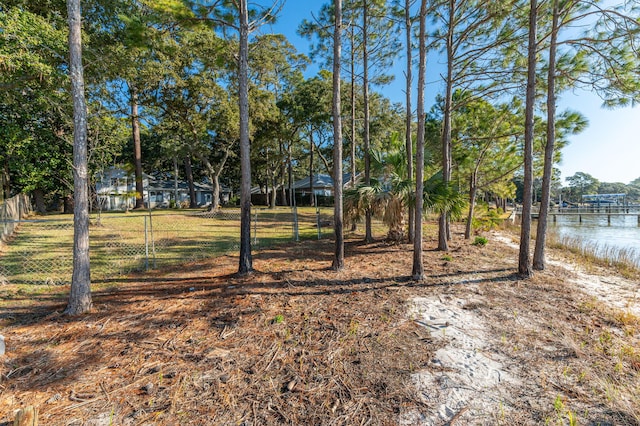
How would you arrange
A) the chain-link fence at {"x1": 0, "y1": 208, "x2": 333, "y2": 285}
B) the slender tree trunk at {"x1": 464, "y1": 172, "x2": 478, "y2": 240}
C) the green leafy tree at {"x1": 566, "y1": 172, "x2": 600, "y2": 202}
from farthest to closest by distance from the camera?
the green leafy tree at {"x1": 566, "y1": 172, "x2": 600, "y2": 202}, the slender tree trunk at {"x1": 464, "y1": 172, "x2": 478, "y2": 240}, the chain-link fence at {"x1": 0, "y1": 208, "x2": 333, "y2": 285}

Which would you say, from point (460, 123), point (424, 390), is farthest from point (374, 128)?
point (424, 390)

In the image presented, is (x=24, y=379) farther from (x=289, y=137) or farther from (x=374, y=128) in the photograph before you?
(x=289, y=137)

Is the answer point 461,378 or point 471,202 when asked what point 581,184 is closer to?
point 471,202

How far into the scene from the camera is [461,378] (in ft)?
8.43

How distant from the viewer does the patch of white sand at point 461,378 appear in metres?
2.16

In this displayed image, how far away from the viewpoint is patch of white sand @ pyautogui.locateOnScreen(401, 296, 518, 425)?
7.07 ft

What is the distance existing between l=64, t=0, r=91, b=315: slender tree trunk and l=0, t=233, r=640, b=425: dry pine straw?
353 mm

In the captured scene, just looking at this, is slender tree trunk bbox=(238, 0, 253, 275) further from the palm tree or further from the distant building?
the distant building

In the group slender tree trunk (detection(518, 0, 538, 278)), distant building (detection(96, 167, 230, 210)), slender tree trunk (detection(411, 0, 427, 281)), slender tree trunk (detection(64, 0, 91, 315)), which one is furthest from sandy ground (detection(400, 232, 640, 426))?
distant building (detection(96, 167, 230, 210))

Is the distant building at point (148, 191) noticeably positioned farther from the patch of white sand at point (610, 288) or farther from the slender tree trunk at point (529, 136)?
the patch of white sand at point (610, 288)

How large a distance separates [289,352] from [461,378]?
1678 mm

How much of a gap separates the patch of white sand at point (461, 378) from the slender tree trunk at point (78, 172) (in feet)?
14.3

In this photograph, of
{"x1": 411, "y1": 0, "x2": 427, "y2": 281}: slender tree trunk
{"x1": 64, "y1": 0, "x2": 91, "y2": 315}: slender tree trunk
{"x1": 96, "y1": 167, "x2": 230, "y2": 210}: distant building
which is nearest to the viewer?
{"x1": 64, "y1": 0, "x2": 91, "y2": 315}: slender tree trunk

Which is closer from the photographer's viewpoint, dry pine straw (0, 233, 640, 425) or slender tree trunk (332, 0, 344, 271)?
dry pine straw (0, 233, 640, 425)
